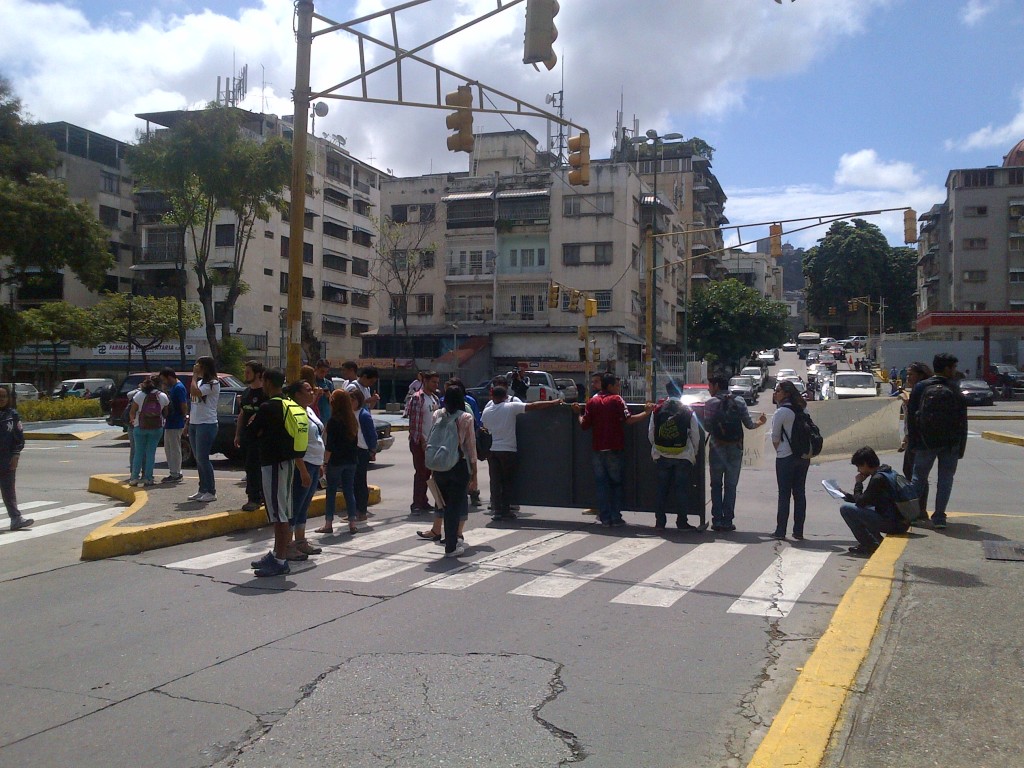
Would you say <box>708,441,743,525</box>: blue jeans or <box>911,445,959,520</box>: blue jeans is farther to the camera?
<box>708,441,743,525</box>: blue jeans

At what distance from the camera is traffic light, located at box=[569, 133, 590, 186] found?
1487 cm

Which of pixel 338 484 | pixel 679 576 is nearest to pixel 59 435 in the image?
pixel 338 484

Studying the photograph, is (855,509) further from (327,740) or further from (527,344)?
(527,344)

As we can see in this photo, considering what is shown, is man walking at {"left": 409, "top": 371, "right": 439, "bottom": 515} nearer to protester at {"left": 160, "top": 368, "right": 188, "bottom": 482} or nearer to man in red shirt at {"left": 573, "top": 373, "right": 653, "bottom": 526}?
man in red shirt at {"left": 573, "top": 373, "right": 653, "bottom": 526}

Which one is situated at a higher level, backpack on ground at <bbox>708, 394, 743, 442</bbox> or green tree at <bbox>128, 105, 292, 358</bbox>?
green tree at <bbox>128, 105, 292, 358</bbox>

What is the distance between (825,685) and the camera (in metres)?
4.80

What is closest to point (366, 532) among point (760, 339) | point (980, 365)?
point (980, 365)

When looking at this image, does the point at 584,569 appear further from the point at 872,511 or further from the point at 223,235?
the point at 223,235

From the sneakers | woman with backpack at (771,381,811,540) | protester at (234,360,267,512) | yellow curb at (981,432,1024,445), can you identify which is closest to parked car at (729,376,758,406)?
yellow curb at (981,432,1024,445)

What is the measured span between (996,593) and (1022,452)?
1628 cm

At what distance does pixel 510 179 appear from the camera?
56938 mm

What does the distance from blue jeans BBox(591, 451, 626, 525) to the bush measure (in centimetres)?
2757

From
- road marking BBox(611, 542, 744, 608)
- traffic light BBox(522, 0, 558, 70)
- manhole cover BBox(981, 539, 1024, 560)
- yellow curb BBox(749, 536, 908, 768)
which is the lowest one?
road marking BBox(611, 542, 744, 608)

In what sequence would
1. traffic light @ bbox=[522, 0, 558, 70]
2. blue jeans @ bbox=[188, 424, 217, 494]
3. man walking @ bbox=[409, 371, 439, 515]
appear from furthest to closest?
blue jeans @ bbox=[188, 424, 217, 494], man walking @ bbox=[409, 371, 439, 515], traffic light @ bbox=[522, 0, 558, 70]
